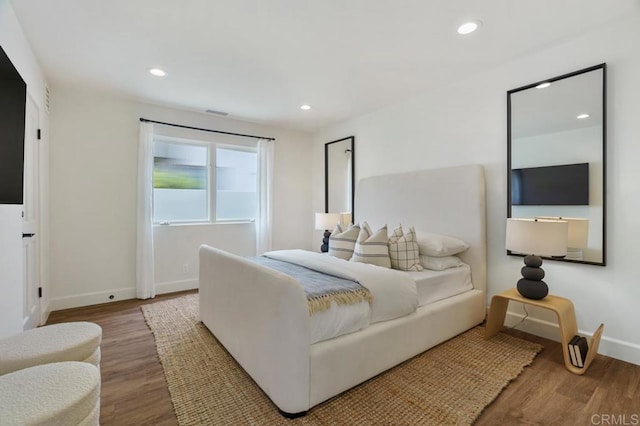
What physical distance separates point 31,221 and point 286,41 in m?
2.81

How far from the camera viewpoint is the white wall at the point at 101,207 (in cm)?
338

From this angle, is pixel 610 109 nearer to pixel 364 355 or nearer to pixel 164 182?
pixel 364 355

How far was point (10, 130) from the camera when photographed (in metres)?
1.52

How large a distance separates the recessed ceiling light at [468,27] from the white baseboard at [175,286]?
4.21 m

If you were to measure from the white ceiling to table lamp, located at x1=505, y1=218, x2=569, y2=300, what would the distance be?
58.7 inches

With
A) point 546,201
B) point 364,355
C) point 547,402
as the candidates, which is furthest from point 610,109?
point 364,355

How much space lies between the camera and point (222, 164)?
14.8 feet

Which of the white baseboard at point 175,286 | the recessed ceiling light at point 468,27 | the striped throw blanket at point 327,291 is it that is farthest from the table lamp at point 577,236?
the white baseboard at point 175,286

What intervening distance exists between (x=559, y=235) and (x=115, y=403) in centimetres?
313

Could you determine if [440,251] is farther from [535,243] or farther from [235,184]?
[235,184]

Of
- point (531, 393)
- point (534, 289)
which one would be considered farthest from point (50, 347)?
point (534, 289)

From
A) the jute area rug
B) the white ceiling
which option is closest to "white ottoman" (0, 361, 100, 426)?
the jute area rug

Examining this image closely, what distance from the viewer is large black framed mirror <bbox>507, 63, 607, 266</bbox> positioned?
227 cm

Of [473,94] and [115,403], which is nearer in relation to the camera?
[115,403]
